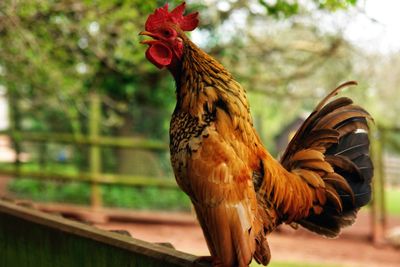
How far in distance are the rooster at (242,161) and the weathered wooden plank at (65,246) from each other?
0.24m

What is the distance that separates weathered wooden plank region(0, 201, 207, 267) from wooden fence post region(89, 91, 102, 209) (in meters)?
6.76

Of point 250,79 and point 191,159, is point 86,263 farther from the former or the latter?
point 250,79

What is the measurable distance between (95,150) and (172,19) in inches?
324

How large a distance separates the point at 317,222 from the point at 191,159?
2.62ft

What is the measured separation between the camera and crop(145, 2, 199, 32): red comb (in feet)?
7.77

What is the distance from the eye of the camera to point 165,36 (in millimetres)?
2316

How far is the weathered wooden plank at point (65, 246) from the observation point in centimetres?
240

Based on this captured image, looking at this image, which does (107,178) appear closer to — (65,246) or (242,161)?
(65,246)

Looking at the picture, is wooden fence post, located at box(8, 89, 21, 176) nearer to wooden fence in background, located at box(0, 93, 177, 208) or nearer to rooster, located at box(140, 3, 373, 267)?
wooden fence in background, located at box(0, 93, 177, 208)

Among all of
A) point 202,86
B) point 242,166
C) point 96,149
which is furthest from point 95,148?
point 242,166

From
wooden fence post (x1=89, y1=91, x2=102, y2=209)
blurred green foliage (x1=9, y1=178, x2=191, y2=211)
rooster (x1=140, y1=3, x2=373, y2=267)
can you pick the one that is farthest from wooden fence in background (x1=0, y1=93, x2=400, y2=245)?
rooster (x1=140, y1=3, x2=373, y2=267)

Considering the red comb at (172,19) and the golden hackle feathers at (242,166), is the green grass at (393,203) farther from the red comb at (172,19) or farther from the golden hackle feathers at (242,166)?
the red comb at (172,19)

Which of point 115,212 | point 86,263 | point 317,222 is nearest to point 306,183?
point 317,222

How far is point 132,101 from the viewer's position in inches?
465
